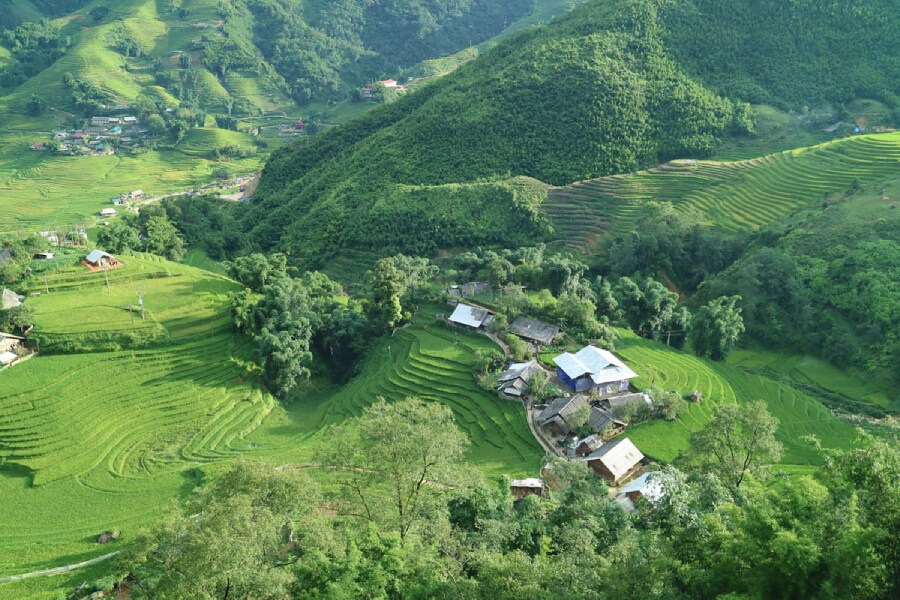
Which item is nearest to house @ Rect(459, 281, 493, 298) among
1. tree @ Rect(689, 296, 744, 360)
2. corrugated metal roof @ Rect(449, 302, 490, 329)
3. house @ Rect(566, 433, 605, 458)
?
corrugated metal roof @ Rect(449, 302, 490, 329)

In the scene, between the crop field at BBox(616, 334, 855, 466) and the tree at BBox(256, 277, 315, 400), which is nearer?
the crop field at BBox(616, 334, 855, 466)

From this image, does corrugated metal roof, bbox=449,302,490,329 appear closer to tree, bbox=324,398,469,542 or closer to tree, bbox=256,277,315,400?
tree, bbox=256,277,315,400

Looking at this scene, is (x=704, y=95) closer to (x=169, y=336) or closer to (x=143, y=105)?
(x=169, y=336)

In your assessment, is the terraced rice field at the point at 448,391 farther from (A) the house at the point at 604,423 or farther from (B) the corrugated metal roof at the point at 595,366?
(B) the corrugated metal roof at the point at 595,366

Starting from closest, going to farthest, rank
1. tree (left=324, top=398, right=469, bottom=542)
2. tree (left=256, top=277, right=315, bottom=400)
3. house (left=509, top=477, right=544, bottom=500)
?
tree (left=324, top=398, right=469, bottom=542)
house (left=509, top=477, right=544, bottom=500)
tree (left=256, top=277, right=315, bottom=400)

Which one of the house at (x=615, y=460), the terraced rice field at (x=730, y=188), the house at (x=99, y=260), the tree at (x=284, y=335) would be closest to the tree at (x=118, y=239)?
the house at (x=99, y=260)
